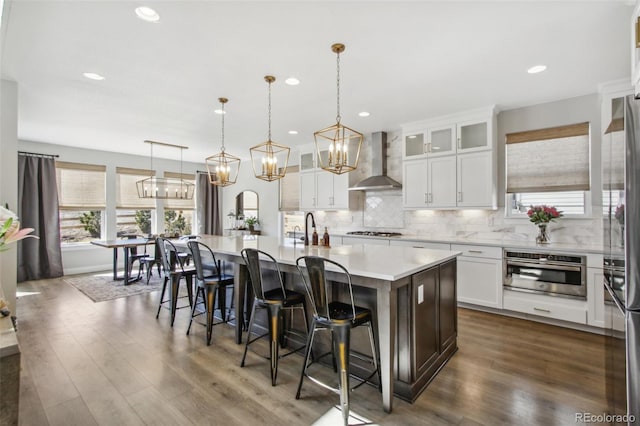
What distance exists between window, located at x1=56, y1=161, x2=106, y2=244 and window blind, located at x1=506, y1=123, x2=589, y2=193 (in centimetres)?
798

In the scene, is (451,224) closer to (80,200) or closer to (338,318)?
(338,318)

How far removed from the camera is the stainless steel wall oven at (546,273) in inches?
138

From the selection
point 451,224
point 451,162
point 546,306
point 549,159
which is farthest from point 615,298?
point 451,224

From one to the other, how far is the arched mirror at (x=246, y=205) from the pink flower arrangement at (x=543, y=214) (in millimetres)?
6000

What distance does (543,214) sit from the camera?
3.91 m

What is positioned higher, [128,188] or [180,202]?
[128,188]

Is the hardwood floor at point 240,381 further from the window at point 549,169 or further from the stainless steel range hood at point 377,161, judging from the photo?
the stainless steel range hood at point 377,161

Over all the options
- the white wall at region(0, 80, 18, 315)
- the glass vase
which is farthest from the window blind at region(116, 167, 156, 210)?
the glass vase

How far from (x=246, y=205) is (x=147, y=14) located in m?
6.68

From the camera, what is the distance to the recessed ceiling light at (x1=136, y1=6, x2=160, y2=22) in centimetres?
224

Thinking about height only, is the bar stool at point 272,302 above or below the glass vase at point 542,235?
below

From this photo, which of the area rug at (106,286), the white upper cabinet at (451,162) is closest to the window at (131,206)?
the area rug at (106,286)

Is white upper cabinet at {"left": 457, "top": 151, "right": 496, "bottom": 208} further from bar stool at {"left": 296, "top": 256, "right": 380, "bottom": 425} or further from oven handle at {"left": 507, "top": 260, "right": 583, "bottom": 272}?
bar stool at {"left": 296, "top": 256, "right": 380, "bottom": 425}

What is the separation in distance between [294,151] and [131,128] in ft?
10.7
